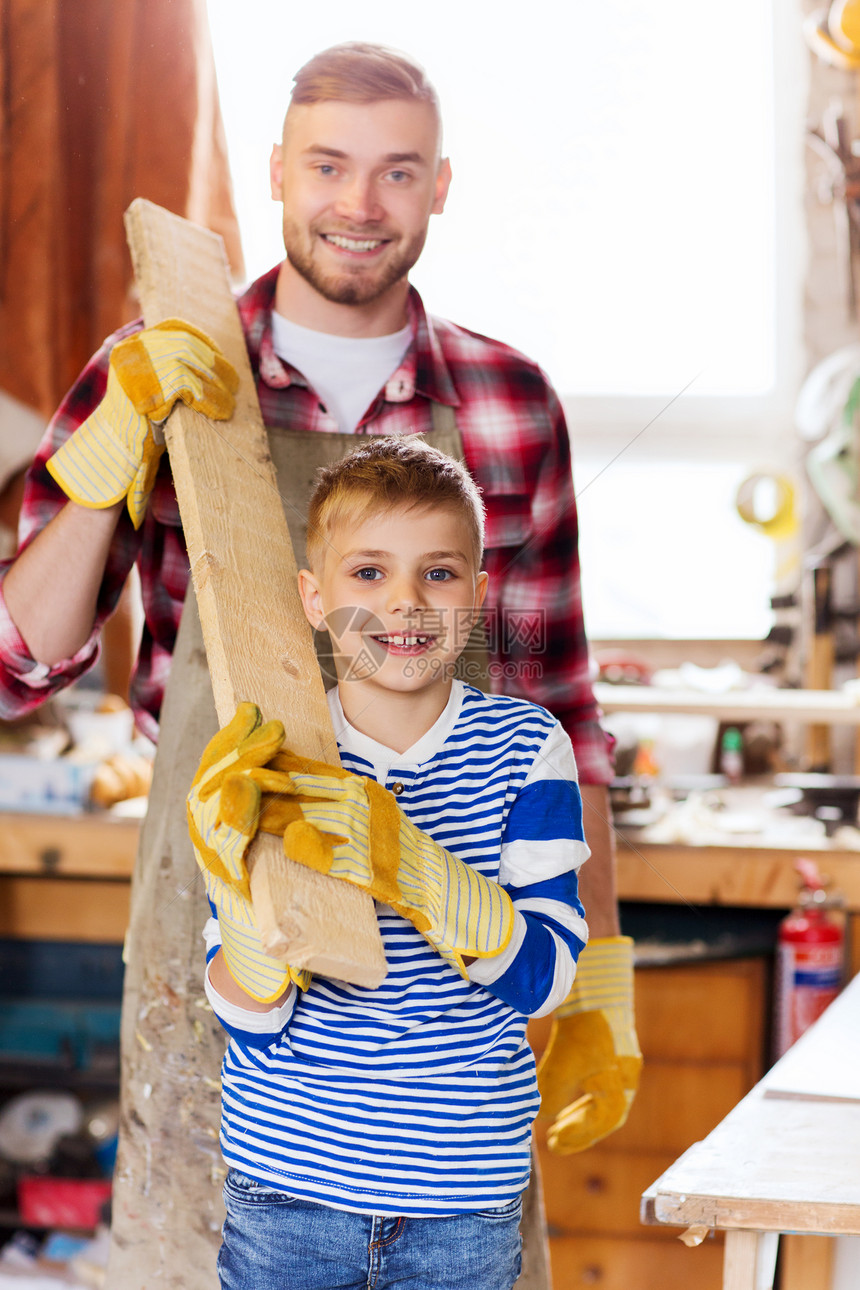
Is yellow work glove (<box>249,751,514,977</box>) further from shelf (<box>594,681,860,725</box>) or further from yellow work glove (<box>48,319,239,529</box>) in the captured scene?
shelf (<box>594,681,860,725</box>)

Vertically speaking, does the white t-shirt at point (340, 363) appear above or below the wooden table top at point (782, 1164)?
above

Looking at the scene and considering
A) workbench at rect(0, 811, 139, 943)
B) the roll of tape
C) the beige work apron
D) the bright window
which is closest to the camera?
the bright window

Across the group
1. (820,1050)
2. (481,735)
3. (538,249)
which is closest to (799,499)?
(820,1050)

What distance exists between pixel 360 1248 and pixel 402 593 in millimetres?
385

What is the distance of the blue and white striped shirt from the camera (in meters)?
0.70

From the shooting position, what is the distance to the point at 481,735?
744mm

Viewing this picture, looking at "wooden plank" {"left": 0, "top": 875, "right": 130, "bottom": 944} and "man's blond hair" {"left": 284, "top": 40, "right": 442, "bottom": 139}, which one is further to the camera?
"wooden plank" {"left": 0, "top": 875, "right": 130, "bottom": 944}

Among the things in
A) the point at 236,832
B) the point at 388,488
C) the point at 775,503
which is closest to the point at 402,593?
the point at 388,488

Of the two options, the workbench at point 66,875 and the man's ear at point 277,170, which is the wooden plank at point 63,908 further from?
the man's ear at point 277,170

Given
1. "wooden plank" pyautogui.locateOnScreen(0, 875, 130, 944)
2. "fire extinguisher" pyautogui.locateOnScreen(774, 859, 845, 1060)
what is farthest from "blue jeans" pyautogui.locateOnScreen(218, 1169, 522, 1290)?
"wooden plank" pyautogui.locateOnScreen(0, 875, 130, 944)

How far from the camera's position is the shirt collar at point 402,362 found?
0.89 metres

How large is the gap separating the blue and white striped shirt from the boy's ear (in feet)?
0.27

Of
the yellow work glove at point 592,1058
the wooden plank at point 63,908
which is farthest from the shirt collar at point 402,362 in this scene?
the wooden plank at point 63,908

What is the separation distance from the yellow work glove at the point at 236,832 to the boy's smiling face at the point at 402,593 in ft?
0.28
